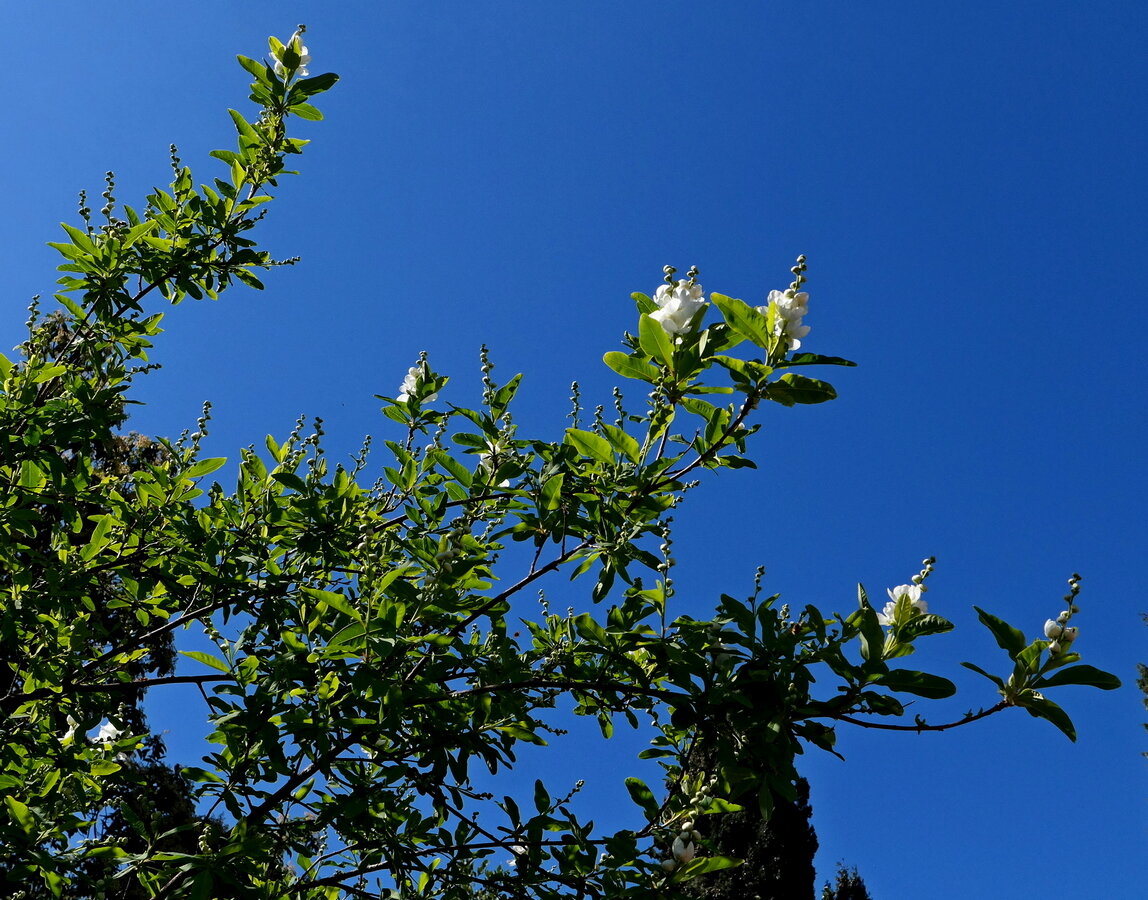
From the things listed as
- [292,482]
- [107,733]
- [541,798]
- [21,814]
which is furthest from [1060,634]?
[107,733]

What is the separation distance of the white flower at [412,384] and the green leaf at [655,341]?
1.11 meters

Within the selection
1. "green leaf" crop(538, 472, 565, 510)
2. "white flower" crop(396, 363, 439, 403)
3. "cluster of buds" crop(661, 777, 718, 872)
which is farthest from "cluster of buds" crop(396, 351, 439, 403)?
"cluster of buds" crop(661, 777, 718, 872)

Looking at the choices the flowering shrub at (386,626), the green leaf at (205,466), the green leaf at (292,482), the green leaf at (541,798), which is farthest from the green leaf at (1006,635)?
the green leaf at (205,466)

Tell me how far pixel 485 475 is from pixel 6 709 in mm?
2296

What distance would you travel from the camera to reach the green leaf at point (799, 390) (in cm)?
231

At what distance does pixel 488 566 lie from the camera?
3064 millimetres

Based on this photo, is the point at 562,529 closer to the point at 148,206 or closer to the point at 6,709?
the point at 148,206

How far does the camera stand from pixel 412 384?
3328 millimetres

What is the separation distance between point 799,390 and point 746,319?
233mm

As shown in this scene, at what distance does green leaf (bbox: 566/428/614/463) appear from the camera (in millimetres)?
2646

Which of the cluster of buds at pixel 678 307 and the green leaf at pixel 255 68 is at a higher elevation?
the green leaf at pixel 255 68

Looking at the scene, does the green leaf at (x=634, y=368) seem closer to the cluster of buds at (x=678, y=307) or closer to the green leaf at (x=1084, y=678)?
the cluster of buds at (x=678, y=307)

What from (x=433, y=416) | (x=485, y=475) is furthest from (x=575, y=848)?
(x=433, y=416)

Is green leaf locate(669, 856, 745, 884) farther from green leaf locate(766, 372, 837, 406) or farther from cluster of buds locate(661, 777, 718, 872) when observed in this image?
green leaf locate(766, 372, 837, 406)
